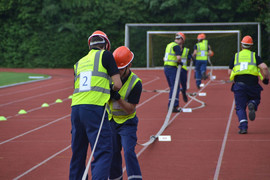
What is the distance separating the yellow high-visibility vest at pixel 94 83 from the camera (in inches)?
216

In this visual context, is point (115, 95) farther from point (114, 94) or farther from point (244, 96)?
point (244, 96)

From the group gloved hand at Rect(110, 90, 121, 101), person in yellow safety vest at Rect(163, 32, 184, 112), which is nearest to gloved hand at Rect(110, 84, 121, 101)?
gloved hand at Rect(110, 90, 121, 101)

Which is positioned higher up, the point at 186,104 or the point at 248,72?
the point at 248,72

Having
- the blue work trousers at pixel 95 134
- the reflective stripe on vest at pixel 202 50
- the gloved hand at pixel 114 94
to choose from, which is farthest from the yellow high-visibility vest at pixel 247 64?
the reflective stripe on vest at pixel 202 50

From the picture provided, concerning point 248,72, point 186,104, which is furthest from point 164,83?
point 248,72

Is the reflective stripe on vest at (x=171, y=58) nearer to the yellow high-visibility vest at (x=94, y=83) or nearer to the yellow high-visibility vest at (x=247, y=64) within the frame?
the yellow high-visibility vest at (x=247, y=64)

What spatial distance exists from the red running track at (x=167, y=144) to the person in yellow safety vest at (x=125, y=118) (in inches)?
48.9

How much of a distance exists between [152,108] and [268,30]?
1856cm

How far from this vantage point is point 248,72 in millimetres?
9961

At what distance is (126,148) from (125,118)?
1.21 feet

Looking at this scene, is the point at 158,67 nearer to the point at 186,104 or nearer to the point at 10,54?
the point at 10,54

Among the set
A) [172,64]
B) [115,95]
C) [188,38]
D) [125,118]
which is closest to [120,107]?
[125,118]

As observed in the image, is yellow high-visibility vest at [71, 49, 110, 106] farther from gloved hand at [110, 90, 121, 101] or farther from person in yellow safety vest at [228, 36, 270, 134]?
person in yellow safety vest at [228, 36, 270, 134]

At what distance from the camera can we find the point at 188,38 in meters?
32.3
